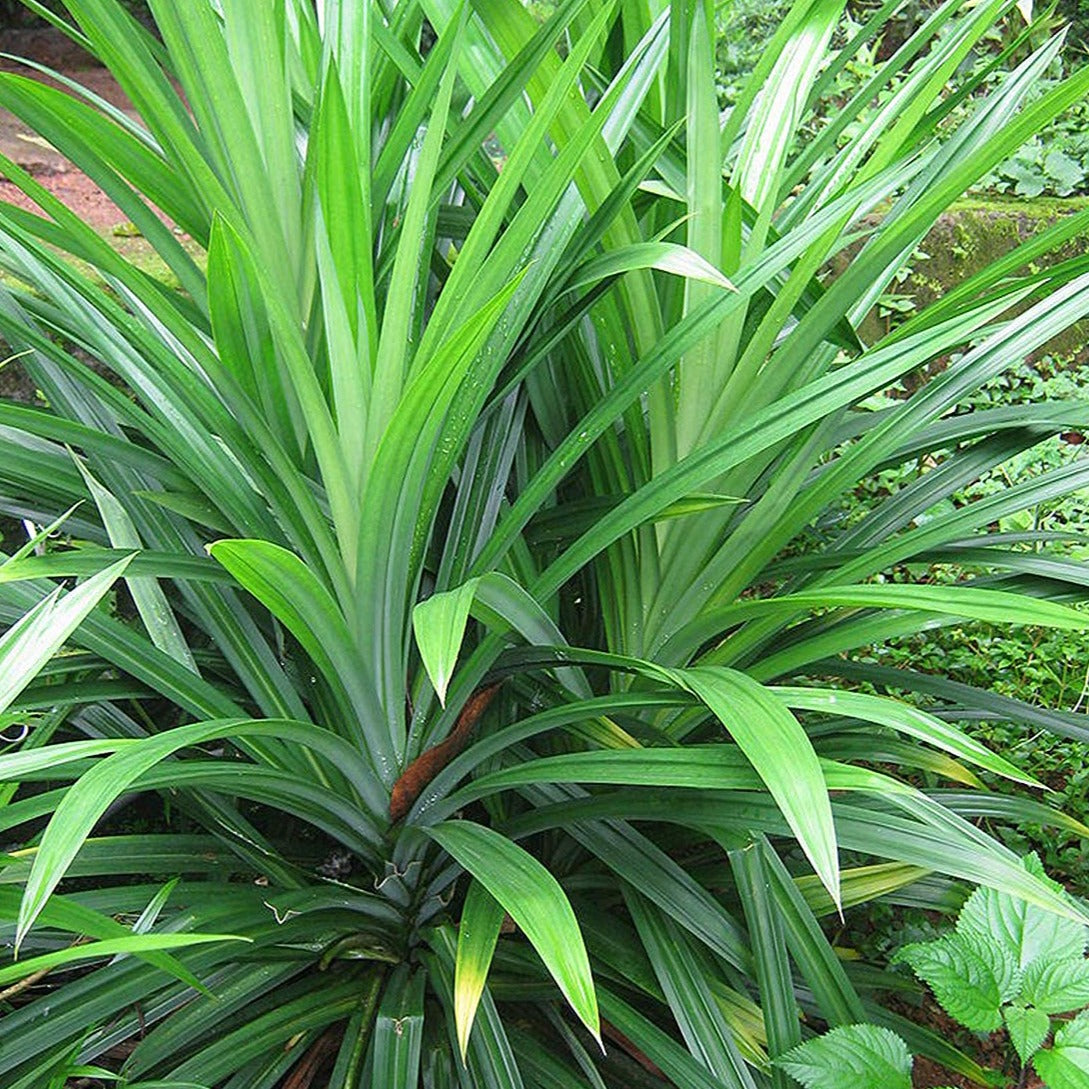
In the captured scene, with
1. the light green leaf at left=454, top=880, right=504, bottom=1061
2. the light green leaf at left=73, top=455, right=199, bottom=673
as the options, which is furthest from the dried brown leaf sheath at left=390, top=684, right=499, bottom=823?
the light green leaf at left=73, top=455, right=199, bottom=673

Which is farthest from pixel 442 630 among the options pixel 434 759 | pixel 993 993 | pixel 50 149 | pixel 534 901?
pixel 50 149

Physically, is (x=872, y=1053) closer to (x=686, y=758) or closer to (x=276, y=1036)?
(x=686, y=758)

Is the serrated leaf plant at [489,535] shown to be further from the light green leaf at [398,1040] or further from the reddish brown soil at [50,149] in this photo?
the reddish brown soil at [50,149]

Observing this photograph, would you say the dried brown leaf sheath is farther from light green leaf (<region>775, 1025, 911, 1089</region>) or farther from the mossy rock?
the mossy rock

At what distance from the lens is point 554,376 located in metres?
1.59

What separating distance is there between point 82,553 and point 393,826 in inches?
18.7

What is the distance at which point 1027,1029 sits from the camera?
119 centimetres

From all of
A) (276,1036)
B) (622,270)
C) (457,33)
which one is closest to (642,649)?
(622,270)

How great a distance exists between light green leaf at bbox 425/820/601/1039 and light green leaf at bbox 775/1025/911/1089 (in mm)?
247

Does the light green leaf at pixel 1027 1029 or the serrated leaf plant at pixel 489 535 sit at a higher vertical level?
the serrated leaf plant at pixel 489 535

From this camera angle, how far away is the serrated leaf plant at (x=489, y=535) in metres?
1.17

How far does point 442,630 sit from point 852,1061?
64 centimetres

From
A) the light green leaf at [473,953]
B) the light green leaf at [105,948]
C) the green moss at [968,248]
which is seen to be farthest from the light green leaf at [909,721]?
the green moss at [968,248]

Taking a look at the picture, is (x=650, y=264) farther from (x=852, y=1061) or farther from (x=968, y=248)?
(x=968, y=248)
